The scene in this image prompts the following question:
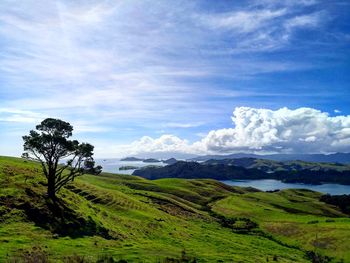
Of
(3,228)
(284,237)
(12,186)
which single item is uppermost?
(12,186)

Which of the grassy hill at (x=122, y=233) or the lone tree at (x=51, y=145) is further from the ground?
the lone tree at (x=51, y=145)

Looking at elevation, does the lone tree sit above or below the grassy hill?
above

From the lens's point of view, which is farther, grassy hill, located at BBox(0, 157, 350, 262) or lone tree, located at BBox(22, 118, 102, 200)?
lone tree, located at BBox(22, 118, 102, 200)

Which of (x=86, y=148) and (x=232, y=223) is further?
(x=232, y=223)

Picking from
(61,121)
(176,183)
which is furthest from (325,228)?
(176,183)

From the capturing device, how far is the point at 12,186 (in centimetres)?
5738

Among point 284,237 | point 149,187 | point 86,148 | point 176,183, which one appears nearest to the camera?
point 86,148

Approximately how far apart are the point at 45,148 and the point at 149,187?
324 feet

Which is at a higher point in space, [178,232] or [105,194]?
[105,194]

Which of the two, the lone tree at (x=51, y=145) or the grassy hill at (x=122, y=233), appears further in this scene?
the lone tree at (x=51, y=145)

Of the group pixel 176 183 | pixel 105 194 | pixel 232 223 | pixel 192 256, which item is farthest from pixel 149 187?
pixel 192 256

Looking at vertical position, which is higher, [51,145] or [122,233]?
[51,145]

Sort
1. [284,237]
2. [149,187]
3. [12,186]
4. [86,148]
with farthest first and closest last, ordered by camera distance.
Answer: [149,187] < [284,237] < [86,148] < [12,186]

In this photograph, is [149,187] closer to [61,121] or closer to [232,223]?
[232,223]
